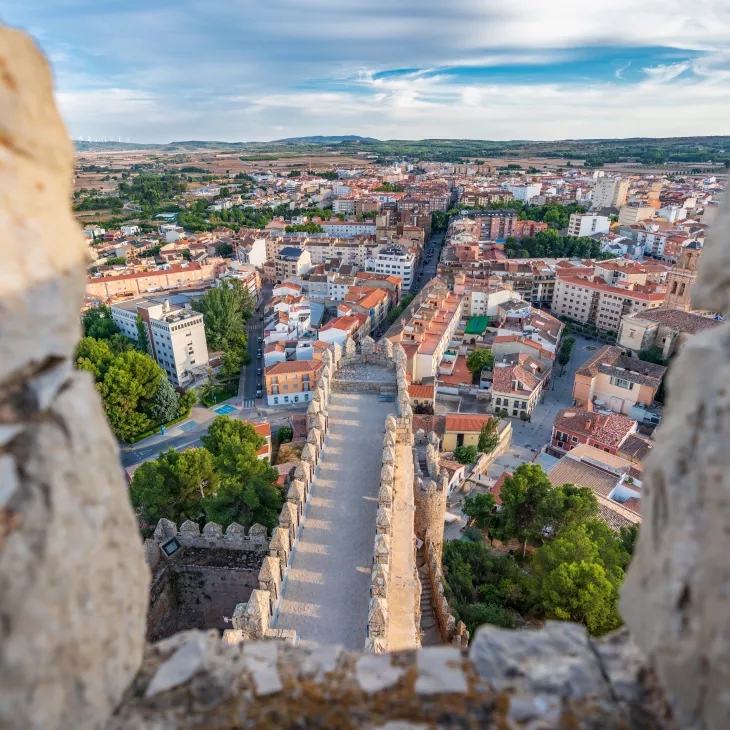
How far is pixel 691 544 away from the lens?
9.39ft

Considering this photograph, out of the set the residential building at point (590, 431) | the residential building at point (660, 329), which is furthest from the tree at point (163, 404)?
the residential building at point (660, 329)

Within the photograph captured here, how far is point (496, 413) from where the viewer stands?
3916 centimetres

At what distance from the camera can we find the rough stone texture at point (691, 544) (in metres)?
2.70

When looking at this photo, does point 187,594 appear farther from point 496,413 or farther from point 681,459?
point 496,413

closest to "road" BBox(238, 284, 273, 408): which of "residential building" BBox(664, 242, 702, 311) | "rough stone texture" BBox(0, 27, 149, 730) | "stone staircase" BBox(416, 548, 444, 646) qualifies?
"stone staircase" BBox(416, 548, 444, 646)

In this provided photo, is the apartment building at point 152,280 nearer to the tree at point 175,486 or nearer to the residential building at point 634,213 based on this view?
the tree at point 175,486

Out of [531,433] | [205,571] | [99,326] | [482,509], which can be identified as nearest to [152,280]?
[99,326]

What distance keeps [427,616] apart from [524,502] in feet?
30.4

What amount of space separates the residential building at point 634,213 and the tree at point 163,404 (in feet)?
288

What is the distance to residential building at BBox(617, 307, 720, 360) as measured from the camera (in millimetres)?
44406

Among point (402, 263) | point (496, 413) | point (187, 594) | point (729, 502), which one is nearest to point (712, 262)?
point (729, 502)

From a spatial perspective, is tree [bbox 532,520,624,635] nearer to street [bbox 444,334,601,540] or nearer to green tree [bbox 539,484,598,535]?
green tree [bbox 539,484,598,535]

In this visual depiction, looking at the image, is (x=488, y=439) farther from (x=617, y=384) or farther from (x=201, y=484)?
(x=201, y=484)

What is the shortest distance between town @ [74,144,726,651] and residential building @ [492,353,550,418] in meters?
0.17
